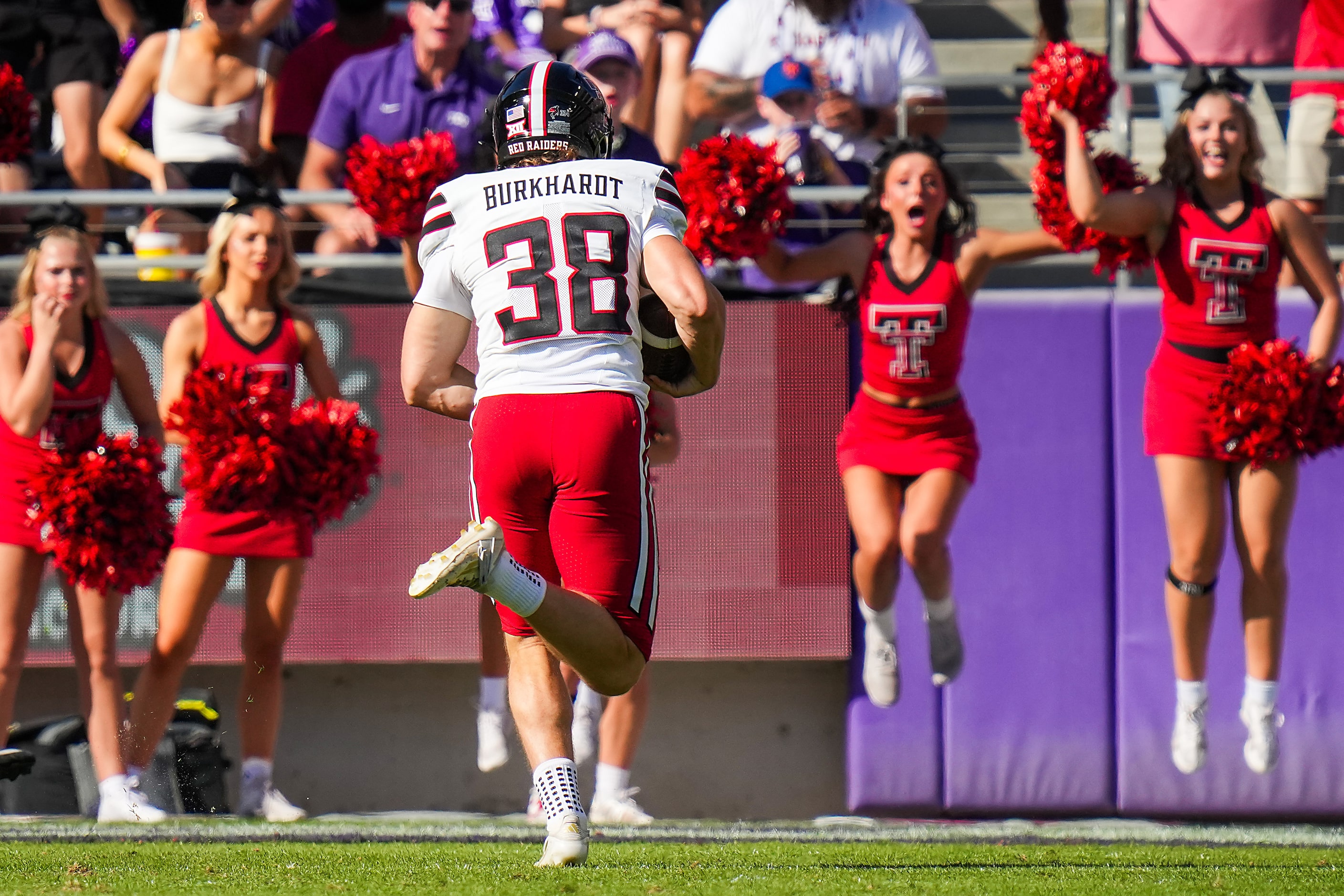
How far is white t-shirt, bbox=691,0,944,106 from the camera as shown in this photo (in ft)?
25.1

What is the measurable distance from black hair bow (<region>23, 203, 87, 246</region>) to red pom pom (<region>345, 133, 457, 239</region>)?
105cm

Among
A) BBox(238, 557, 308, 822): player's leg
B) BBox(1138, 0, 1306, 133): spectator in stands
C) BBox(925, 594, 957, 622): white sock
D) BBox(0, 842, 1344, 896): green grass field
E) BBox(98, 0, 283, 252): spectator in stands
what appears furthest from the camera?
BBox(1138, 0, 1306, 133): spectator in stands

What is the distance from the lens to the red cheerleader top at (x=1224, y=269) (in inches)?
251

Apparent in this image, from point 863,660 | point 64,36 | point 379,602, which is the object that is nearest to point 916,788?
point 863,660

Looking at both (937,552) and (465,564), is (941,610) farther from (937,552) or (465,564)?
(465,564)

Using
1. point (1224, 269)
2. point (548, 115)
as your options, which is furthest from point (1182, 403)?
point (548, 115)

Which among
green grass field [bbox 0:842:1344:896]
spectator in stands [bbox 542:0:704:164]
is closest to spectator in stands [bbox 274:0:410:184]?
spectator in stands [bbox 542:0:704:164]

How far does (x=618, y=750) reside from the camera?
6512 millimetres

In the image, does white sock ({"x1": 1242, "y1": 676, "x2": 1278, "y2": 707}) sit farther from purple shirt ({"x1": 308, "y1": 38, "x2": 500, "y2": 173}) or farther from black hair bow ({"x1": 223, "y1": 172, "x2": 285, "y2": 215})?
black hair bow ({"x1": 223, "y1": 172, "x2": 285, "y2": 215})

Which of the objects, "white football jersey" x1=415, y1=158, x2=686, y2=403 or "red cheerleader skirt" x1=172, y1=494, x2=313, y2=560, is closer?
"white football jersey" x1=415, y1=158, x2=686, y2=403

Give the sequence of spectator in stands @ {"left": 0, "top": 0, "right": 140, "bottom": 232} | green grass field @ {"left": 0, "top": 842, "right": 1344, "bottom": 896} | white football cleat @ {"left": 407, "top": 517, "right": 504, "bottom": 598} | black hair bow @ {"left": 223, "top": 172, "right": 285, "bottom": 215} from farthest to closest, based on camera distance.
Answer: spectator in stands @ {"left": 0, "top": 0, "right": 140, "bottom": 232}, black hair bow @ {"left": 223, "top": 172, "right": 285, "bottom": 215}, green grass field @ {"left": 0, "top": 842, "right": 1344, "bottom": 896}, white football cleat @ {"left": 407, "top": 517, "right": 504, "bottom": 598}

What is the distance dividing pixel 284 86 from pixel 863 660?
3719 millimetres

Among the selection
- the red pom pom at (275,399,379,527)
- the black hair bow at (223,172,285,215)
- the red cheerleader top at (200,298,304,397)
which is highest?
the black hair bow at (223,172,285,215)

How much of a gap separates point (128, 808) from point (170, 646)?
1.96ft
